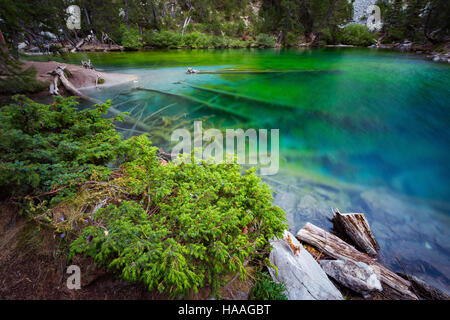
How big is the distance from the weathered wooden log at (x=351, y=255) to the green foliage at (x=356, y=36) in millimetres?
52437

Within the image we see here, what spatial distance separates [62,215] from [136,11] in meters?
53.2

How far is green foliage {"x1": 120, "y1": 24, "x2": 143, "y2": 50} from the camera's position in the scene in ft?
107

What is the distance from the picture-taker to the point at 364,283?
8.61 ft

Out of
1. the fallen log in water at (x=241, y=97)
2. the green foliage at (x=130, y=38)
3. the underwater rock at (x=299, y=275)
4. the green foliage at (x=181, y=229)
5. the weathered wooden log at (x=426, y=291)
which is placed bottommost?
the weathered wooden log at (x=426, y=291)

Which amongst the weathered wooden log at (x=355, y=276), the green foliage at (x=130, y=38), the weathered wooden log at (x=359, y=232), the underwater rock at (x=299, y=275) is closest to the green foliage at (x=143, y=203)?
the underwater rock at (x=299, y=275)

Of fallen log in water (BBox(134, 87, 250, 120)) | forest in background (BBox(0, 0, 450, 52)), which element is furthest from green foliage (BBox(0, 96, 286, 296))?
forest in background (BBox(0, 0, 450, 52))

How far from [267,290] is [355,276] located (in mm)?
1451

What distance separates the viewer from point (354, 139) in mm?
6793

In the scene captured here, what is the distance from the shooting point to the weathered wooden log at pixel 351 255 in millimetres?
2777

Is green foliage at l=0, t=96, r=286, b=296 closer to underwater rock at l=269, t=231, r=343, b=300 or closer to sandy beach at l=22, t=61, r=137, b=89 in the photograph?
underwater rock at l=269, t=231, r=343, b=300

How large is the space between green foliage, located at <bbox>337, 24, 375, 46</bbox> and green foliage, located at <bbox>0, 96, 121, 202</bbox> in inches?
2112

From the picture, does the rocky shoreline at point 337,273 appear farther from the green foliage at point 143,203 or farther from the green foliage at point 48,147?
the green foliage at point 48,147

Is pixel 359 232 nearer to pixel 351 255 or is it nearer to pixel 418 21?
pixel 351 255
